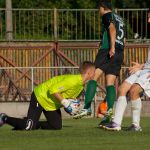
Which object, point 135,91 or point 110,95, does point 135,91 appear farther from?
point 110,95

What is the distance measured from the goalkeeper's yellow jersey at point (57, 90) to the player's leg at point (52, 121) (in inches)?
3.8

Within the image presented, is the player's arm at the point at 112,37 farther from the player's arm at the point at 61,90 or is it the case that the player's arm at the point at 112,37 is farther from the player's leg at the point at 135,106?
the player's leg at the point at 135,106

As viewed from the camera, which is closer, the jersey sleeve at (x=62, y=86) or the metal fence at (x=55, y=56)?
the jersey sleeve at (x=62, y=86)

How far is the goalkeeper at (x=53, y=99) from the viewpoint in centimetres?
1524

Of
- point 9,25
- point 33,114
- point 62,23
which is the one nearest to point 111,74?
point 33,114

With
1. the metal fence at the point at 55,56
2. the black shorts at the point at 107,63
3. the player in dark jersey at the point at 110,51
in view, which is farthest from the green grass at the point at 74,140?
the metal fence at the point at 55,56

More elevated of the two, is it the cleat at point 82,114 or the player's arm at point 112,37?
the player's arm at point 112,37

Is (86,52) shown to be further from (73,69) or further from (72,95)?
(72,95)

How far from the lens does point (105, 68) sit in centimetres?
1650

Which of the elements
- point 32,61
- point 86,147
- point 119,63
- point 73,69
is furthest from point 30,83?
point 86,147

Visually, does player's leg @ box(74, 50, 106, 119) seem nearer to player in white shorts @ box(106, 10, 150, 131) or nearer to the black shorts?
Answer: the black shorts

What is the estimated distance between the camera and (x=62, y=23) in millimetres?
30406

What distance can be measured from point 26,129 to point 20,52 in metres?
13.5

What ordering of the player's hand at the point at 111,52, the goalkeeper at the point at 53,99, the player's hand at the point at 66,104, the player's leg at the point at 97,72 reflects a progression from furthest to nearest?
1. the player's hand at the point at 111,52
2. the player's leg at the point at 97,72
3. the goalkeeper at the point at 53,99
4. the player's hand at the point at 66,104
